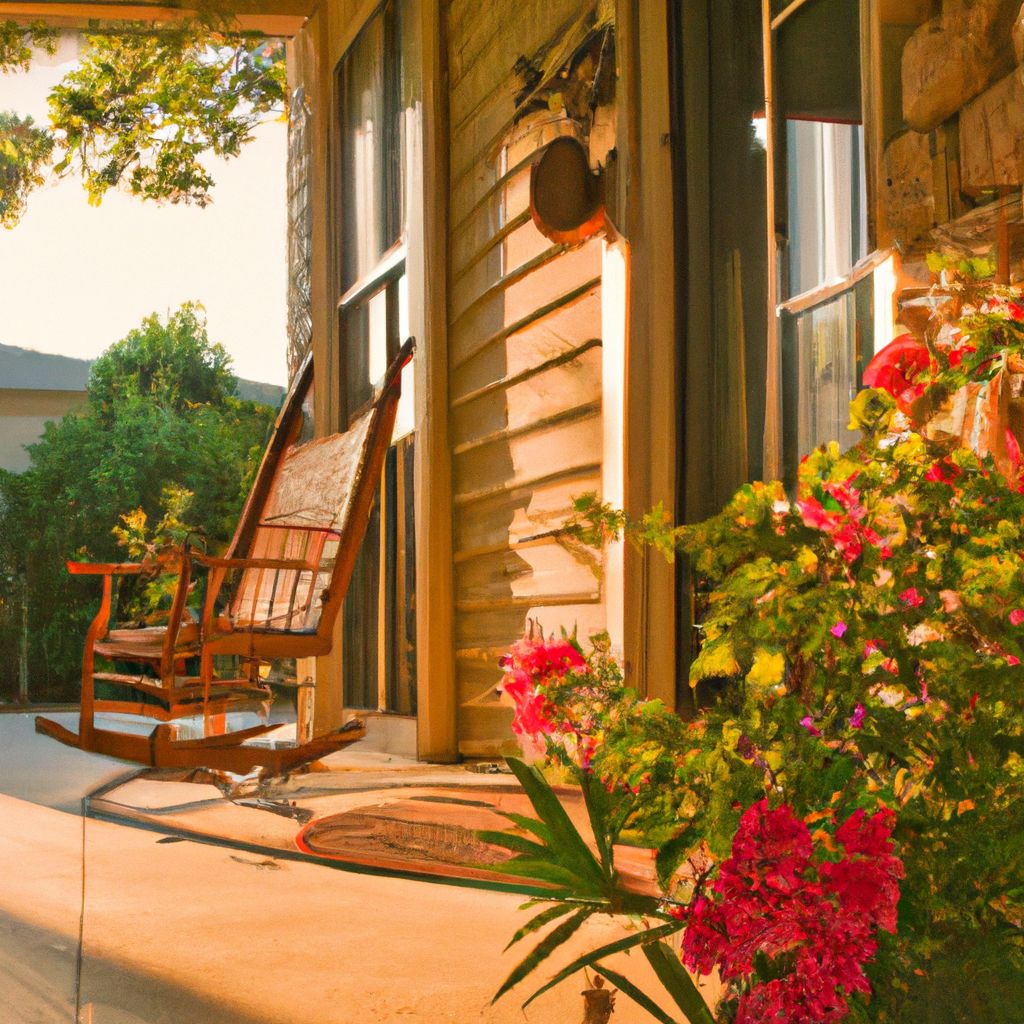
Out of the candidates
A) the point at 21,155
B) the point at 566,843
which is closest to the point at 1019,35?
the point at 566,843

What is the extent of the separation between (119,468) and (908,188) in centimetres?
520

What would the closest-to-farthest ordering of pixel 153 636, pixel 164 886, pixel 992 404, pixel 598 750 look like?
pixel 598 750 < pixel 992 404 < pixel 164 886 < pixel 153 636

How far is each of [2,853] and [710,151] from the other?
1.84 meters

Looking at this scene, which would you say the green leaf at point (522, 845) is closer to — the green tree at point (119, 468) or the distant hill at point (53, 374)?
the green tree at point (119, 468)

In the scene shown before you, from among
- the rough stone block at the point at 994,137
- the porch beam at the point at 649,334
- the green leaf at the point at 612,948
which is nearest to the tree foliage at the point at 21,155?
the porch beam at the point at 649,334

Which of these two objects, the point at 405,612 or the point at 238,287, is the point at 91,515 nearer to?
the point at 238,287

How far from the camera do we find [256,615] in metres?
3.33

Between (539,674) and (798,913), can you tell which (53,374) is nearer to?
(539,674)

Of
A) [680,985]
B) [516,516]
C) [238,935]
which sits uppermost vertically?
[516,516]

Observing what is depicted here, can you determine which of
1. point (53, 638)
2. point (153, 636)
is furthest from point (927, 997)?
point (53, 638)

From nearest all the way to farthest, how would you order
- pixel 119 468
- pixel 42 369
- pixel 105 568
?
pixel 105 568, pixel 119 468, pixel 42 369

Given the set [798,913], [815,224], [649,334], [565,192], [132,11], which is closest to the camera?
[798,913]

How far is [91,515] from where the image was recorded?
587 cm

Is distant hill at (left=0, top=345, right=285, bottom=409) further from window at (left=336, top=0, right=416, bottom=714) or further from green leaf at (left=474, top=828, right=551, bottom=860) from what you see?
green leaf at (left=474, top=828, right=551, bottom=860)
